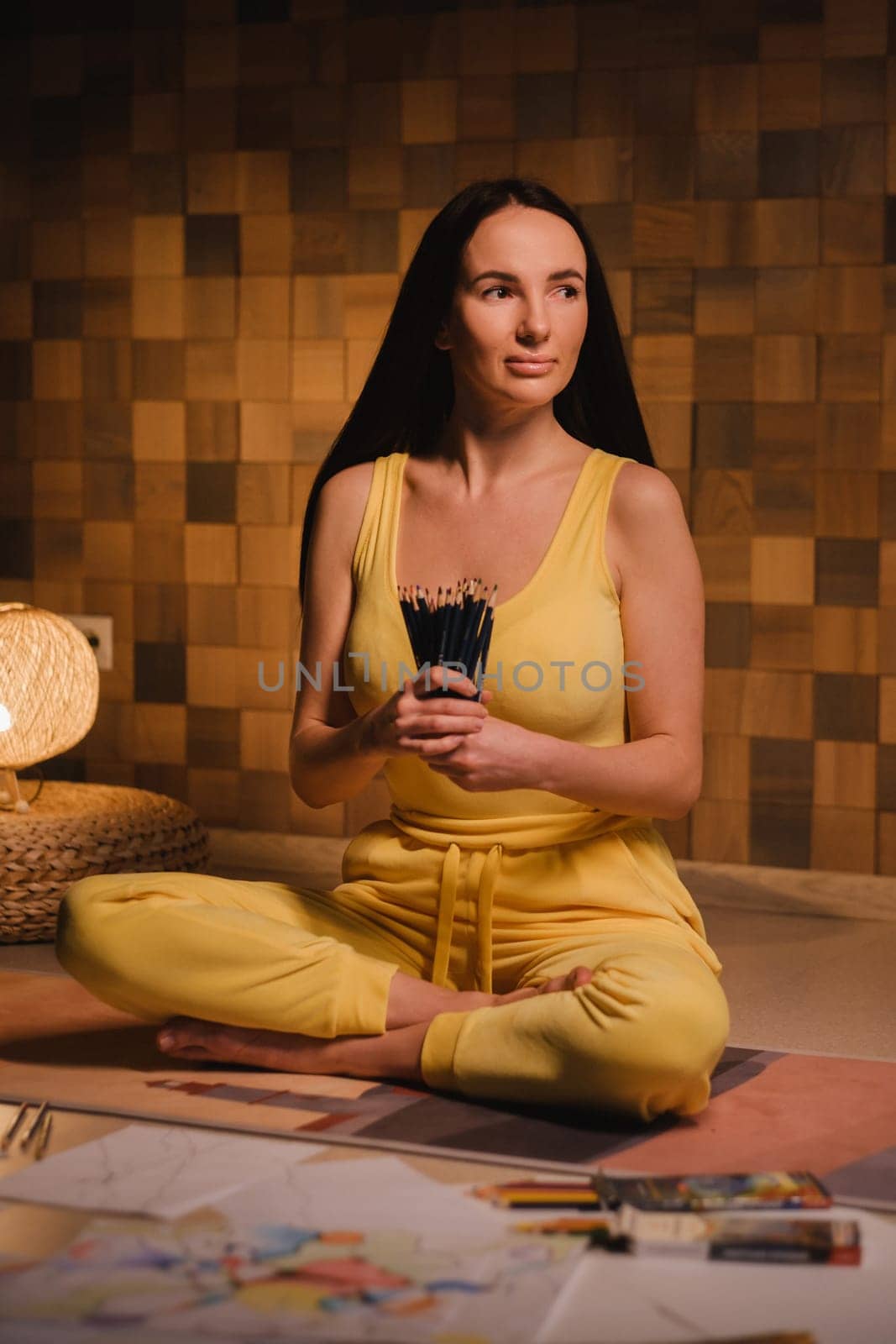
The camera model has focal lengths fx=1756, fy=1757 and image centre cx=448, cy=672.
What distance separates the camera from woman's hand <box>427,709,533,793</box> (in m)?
2.09

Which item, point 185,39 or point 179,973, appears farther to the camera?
point 185,39

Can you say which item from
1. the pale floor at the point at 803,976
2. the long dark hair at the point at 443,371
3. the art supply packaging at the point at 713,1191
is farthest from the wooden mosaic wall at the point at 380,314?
the art supply packaging at the point at 713,1191

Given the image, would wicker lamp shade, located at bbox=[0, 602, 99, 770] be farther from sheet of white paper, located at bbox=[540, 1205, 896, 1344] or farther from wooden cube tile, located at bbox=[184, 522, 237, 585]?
sheet of white paper, located at bbox=[540, 1205, 896, 1344]

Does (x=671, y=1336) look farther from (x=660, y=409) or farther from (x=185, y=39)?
(x=185, y=39)

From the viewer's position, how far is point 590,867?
2312 mm

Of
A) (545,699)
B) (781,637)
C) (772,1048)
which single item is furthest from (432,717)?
(781,637)

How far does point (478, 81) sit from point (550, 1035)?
2.27 metres

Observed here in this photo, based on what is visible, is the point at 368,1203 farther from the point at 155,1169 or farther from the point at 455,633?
the point at 455,633

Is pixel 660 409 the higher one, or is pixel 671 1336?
pixel 660 409

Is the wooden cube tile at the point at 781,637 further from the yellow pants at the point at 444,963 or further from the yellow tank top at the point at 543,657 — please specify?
the yellow pants at the point at 444,963

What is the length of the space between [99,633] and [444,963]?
191 cm

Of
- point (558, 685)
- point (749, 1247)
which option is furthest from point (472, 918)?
point (749, 1247)

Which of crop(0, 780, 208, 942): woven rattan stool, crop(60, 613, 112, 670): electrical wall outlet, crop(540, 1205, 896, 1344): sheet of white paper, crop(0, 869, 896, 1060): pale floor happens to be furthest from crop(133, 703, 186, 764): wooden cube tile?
crop(540, 1205, 896, 1344): sheet of white paper

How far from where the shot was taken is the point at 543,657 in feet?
7.41
